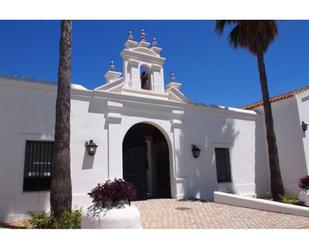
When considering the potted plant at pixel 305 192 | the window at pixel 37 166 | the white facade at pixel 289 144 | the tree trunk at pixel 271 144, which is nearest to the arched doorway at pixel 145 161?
the window at pixel 37 166

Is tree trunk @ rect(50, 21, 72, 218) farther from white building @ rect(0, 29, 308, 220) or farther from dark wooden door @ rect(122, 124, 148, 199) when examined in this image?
dark wooden door @ rect(122, 124, 148, 199)

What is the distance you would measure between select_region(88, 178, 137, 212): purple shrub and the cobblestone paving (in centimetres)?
150

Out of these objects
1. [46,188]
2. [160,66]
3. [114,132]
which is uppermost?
[160,66]

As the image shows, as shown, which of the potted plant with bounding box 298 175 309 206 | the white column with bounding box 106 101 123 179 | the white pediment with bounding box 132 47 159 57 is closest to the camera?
the potted plant with bounding box 298 175 309 206

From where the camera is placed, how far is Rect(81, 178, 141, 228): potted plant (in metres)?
5.56

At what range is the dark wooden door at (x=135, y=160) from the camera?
11.5 metres

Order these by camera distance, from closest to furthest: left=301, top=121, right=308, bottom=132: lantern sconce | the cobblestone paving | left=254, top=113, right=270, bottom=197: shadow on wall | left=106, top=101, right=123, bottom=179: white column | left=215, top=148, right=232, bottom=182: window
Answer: the cobblestone paving < left=106, top=101, right=123, bottom=179: white column < left=215, top=148, right=232, bottom=182: window < left=301, top=121, right=308, bottom=132: lantern sconce < left=254, top=113, right=270, bottom=197: shadow on wall

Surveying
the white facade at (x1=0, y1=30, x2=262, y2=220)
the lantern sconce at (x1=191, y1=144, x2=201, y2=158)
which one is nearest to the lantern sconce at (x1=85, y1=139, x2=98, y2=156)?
the white facade at (x1=0, y1=30, x2=262, y2=220)

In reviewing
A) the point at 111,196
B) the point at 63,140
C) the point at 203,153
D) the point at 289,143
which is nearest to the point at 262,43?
the point at 289,143
